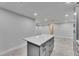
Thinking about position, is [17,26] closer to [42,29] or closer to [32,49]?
[42,29]

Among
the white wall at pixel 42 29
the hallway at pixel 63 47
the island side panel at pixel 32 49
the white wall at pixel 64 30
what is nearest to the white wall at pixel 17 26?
the white wall at pixel 42 29

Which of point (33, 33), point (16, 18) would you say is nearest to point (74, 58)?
point (33, 33)

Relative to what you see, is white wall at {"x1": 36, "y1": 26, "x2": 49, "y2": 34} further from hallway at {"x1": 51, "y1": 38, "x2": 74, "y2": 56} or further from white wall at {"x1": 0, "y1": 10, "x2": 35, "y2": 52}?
hallway at {"x1": 51, "y1": 38, "x2": 74, "y2": 56}

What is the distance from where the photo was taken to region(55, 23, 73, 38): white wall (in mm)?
2792

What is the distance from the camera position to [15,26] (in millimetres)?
2744

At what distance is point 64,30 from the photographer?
288 cm

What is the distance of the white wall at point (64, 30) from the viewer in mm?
2792

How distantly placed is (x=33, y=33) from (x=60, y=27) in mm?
909

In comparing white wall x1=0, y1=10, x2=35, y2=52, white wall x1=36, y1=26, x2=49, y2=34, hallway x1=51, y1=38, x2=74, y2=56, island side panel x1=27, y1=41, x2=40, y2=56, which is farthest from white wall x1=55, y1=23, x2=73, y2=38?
island side panel x1=27, y1=41, x2=40, y2=56

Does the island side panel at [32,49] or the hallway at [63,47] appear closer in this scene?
the island side panel at [32,49]

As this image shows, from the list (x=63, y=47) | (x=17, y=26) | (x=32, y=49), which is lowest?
(x=63, y=47)

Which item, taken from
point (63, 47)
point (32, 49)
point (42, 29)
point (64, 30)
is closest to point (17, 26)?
point (42, 29)

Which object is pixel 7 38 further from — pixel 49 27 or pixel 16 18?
pixel 49 27

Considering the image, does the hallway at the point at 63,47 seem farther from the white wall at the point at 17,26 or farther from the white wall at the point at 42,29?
the white wall at the point at 17,26
